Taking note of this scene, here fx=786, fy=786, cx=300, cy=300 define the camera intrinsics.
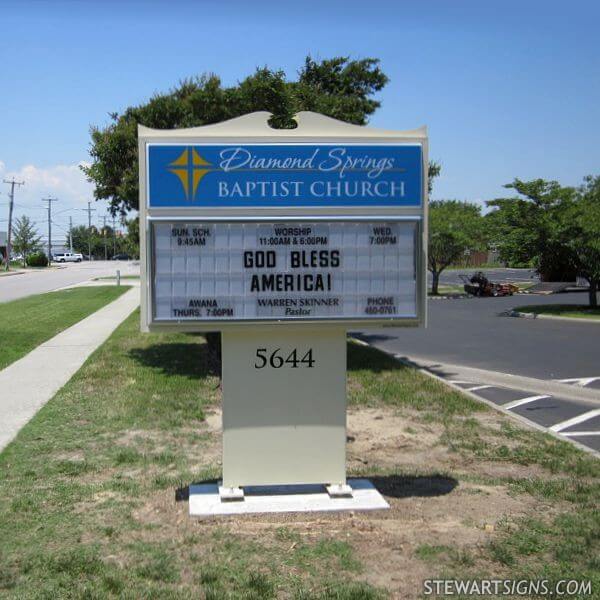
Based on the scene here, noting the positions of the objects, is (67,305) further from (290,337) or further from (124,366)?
(290,337)

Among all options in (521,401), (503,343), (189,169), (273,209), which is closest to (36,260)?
(503,343)

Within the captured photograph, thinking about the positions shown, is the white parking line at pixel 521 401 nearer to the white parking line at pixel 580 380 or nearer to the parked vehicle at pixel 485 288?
the white parking line at pixel 580 380

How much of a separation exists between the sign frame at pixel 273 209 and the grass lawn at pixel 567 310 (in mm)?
20194

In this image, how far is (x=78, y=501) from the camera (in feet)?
19.6

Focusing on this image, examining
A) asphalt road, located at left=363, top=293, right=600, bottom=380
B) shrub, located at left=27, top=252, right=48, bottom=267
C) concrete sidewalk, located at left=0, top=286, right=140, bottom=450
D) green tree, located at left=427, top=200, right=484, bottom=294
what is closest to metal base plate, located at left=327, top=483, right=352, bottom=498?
concrete sidewalk, located at left=0, top=286, right=140, bottom=450

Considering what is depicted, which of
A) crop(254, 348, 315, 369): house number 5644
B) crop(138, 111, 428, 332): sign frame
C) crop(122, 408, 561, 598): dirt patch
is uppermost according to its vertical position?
crop(138, 111, 428, 332): sign frame

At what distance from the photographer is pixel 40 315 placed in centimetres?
2316

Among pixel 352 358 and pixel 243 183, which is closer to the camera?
pixel 243 183

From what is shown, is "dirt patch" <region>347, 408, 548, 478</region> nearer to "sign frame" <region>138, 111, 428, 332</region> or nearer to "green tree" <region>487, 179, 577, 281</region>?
"sign frame" <region>138, 111, 428, 332</region>

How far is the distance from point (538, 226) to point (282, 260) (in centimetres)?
2243

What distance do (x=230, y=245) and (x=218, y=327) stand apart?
622mm

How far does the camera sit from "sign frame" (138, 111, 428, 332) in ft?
19.2

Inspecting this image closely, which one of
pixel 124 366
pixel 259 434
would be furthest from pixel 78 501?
pixel 124 366

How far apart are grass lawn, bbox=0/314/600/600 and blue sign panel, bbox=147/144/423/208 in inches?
91.5
